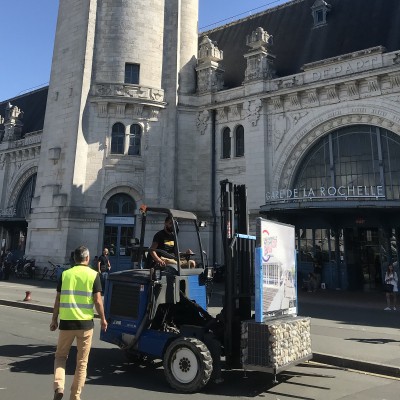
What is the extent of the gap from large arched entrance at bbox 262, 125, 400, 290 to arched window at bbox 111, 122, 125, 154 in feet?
31.5

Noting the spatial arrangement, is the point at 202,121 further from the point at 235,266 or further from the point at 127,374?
the point at 127,374

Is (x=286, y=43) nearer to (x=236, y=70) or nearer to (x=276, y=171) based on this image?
(x=236, y=70)

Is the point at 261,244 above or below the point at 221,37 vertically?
below

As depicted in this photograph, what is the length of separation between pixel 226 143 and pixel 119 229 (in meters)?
8.51

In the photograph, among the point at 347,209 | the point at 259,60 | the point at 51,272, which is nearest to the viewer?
the point at 347,209

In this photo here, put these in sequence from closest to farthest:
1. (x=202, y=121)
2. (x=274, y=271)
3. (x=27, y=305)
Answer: (x=274, y=271) → (x=27, y=305) → (x=202, y=121)

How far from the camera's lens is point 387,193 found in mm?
20234

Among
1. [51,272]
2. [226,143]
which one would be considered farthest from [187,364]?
[226,143]

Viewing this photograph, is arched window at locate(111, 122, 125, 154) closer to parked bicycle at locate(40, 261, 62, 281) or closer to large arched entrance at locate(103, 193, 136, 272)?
large arched entrance at locate(103, 193, 136, 272)

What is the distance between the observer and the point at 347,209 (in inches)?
749

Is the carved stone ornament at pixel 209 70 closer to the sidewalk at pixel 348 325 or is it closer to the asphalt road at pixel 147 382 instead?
Answer: the sidewalk at pixel 348 325

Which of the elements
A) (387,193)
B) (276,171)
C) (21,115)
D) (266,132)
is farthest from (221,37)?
(21,115)

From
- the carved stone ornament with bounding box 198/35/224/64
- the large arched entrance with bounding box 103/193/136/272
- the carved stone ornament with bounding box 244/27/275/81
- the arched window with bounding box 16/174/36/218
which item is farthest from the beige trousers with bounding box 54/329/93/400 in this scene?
the arched window with bounding box 16/174/36/218

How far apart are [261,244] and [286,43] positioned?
23833 millimetres
